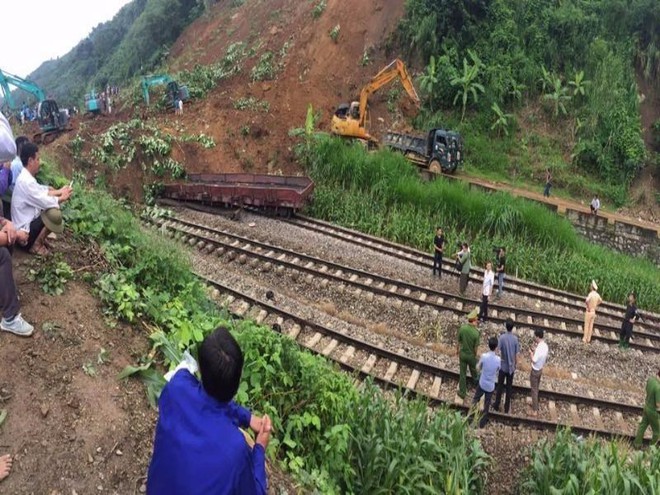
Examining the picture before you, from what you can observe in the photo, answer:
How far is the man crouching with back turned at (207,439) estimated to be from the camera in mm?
2717

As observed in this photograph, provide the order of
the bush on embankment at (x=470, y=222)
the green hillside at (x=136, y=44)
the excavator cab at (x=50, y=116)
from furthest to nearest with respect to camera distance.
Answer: the green hillside at (x=136, y=44)
the excavator cab at (x=50, y=116)
the bush on embankment at (x=470, y=222)

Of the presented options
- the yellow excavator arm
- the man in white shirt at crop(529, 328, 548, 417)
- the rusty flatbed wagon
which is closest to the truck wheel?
the yellow excavator arm

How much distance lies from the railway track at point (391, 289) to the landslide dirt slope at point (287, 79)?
26.1 ft

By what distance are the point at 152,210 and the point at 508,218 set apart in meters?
11.2

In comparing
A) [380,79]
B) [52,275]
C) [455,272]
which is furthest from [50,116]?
[52,275]

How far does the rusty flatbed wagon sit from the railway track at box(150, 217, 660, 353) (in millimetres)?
2836

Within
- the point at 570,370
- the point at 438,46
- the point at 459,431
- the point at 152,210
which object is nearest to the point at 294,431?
the point at 459,431

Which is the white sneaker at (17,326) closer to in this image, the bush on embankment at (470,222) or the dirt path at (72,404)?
the dirt path at (72,404)

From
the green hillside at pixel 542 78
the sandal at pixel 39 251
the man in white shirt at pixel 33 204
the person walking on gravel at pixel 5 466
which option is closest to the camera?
the person walking on gravel at pixel 5 466

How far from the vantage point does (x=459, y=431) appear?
262 inches

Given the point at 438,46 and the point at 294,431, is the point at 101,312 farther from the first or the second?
the point at 438,46

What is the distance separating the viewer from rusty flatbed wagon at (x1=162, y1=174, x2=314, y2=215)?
17.3 metres

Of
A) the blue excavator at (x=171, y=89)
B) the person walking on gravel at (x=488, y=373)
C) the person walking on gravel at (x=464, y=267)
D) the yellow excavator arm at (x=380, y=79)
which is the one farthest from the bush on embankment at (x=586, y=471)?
the blue excavator at (x=171, y=89)

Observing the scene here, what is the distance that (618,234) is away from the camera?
68.7 ft
